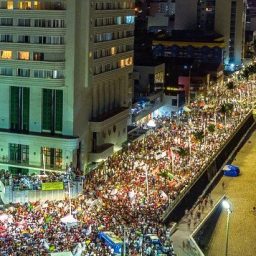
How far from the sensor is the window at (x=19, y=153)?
5538 centimetres

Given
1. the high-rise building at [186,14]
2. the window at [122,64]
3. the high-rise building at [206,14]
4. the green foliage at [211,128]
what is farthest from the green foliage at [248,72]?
the window at [122,64]

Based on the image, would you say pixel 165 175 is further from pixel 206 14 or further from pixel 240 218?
pixel 206 14

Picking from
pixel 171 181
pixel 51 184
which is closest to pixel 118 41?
pixel 171 181

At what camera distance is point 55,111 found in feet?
181

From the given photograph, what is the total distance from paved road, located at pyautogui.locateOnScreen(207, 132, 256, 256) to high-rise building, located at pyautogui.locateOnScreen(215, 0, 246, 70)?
66.8 meters

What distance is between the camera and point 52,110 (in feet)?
181

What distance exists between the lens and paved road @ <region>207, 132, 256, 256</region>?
160 ft

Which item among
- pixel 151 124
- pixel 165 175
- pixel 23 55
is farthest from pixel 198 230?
pixel 151 124

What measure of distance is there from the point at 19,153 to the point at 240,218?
1749cm

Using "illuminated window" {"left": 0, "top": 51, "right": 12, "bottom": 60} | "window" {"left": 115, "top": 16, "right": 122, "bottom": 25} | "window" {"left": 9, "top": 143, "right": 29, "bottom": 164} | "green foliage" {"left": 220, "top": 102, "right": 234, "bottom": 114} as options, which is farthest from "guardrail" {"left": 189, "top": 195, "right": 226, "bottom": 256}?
"green foliage" {"left": 220, "top": 102, "right": 234, "bottom": 114}

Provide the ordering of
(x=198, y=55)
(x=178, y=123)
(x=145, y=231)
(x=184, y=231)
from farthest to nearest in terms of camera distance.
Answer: (x=198, y=55)
(x=178, y=123)
(x=184, y=231)
(x=145, y=231)

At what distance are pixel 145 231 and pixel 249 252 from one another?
9.67 metres

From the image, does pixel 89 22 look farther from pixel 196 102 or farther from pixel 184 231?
pixel 196 102

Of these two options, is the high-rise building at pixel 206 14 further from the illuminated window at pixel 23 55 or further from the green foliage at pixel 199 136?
the illuminated window at pixel 23 55
